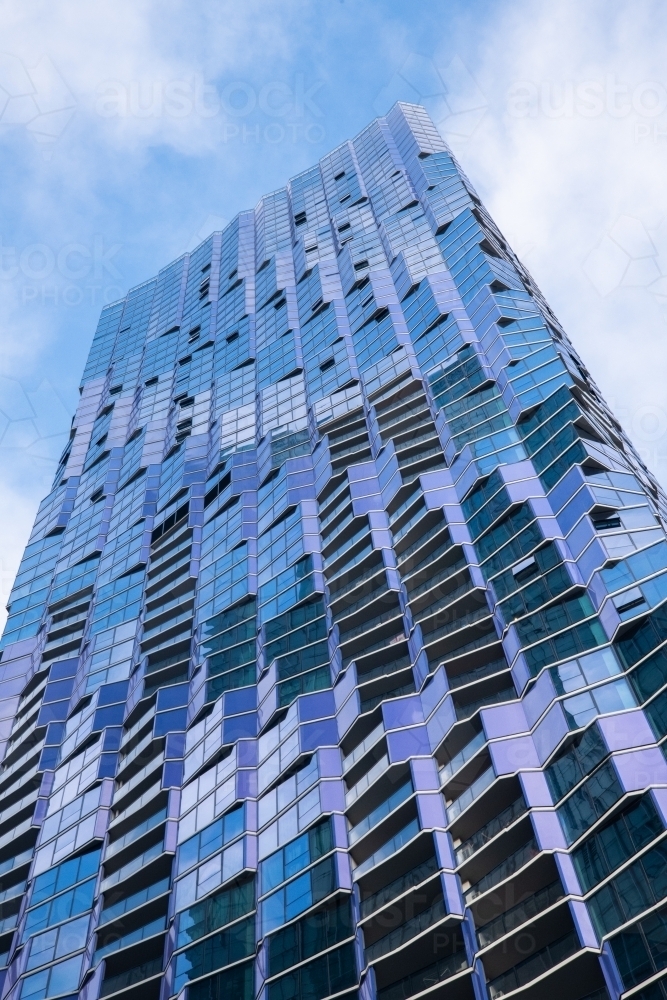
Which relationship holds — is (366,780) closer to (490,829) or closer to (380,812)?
(380,812)

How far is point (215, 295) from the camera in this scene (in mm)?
87562

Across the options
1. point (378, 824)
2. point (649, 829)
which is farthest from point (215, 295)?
point (649, 829)

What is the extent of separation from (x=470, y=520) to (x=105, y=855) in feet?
62.3

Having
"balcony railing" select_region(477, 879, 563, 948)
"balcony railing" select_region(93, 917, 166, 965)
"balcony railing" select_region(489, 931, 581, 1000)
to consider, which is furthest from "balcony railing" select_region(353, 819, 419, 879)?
"balcony railing" select_region(93, 917, 166, 965)

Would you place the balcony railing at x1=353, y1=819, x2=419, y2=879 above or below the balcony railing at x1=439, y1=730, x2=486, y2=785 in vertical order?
below

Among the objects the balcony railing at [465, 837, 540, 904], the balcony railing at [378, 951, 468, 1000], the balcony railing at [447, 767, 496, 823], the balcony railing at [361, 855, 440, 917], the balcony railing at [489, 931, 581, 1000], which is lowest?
the balcony railing at [489, 931, 581, 1000]

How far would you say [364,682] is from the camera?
3700cm

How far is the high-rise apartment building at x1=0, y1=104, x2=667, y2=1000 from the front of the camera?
28047mm

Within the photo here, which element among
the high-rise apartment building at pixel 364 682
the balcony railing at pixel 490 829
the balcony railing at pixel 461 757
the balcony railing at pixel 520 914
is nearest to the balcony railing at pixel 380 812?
the high-rise apartment building at pixel 364 682

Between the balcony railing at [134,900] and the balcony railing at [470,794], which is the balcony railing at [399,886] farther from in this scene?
the balcony railing at [134,900]

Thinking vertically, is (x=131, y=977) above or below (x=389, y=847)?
below

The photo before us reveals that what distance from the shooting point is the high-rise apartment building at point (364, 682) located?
2805 centimetres

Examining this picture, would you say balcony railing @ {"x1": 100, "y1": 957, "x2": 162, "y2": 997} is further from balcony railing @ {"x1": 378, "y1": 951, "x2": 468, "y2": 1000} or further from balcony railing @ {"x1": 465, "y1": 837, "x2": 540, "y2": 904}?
balcony railing @ {"x1": 465, "y1": 837, "x2": 540, "y2": 904}

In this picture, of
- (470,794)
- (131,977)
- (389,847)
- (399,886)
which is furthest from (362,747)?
(131,977)
